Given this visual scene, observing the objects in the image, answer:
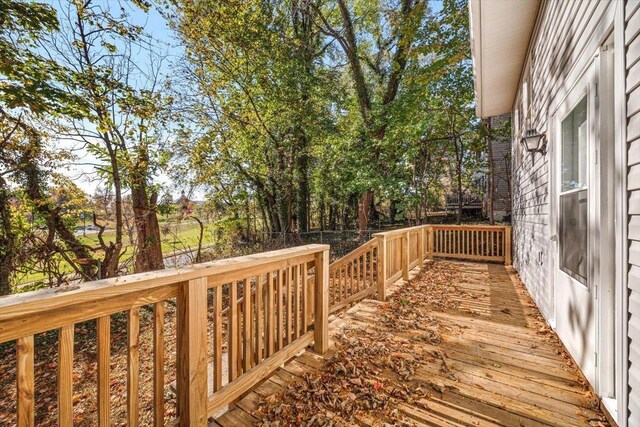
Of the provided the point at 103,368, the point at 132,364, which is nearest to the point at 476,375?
the point at 132,364

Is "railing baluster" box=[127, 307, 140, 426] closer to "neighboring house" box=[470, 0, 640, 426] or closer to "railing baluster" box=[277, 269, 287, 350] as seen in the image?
"railing baluster" box=[277, 269, 287, 350]

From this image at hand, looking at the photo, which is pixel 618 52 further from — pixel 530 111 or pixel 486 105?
pixel 486 105

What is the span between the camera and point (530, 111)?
13.6ft

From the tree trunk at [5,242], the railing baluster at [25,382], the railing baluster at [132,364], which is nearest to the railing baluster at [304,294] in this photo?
the railing baluster at [132,364]

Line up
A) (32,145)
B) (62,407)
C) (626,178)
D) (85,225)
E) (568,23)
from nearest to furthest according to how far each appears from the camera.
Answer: (62,407)
(626,178)
(568,23)
(32,145)
(85,225)

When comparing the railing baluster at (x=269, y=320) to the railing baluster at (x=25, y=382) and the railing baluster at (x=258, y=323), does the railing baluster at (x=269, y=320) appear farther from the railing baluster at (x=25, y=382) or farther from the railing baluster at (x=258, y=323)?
the railing baluster at (x=25, y=382)

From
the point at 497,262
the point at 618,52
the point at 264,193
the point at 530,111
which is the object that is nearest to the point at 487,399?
the point at 618,52

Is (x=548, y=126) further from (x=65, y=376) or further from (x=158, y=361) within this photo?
(x=65, y=376)

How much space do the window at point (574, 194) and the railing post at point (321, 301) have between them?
6.96 ft

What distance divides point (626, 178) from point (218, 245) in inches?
468

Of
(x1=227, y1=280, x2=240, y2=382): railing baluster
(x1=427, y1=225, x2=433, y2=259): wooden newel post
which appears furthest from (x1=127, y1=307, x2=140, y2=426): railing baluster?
(x1=427, y1=225, x2=433, y2=259): wooden newel post

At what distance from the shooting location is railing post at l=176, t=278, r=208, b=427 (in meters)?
1.49

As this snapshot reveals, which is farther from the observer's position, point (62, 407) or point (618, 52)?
point (618, 52)

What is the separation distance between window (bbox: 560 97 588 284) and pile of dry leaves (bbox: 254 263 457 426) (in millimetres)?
1477
